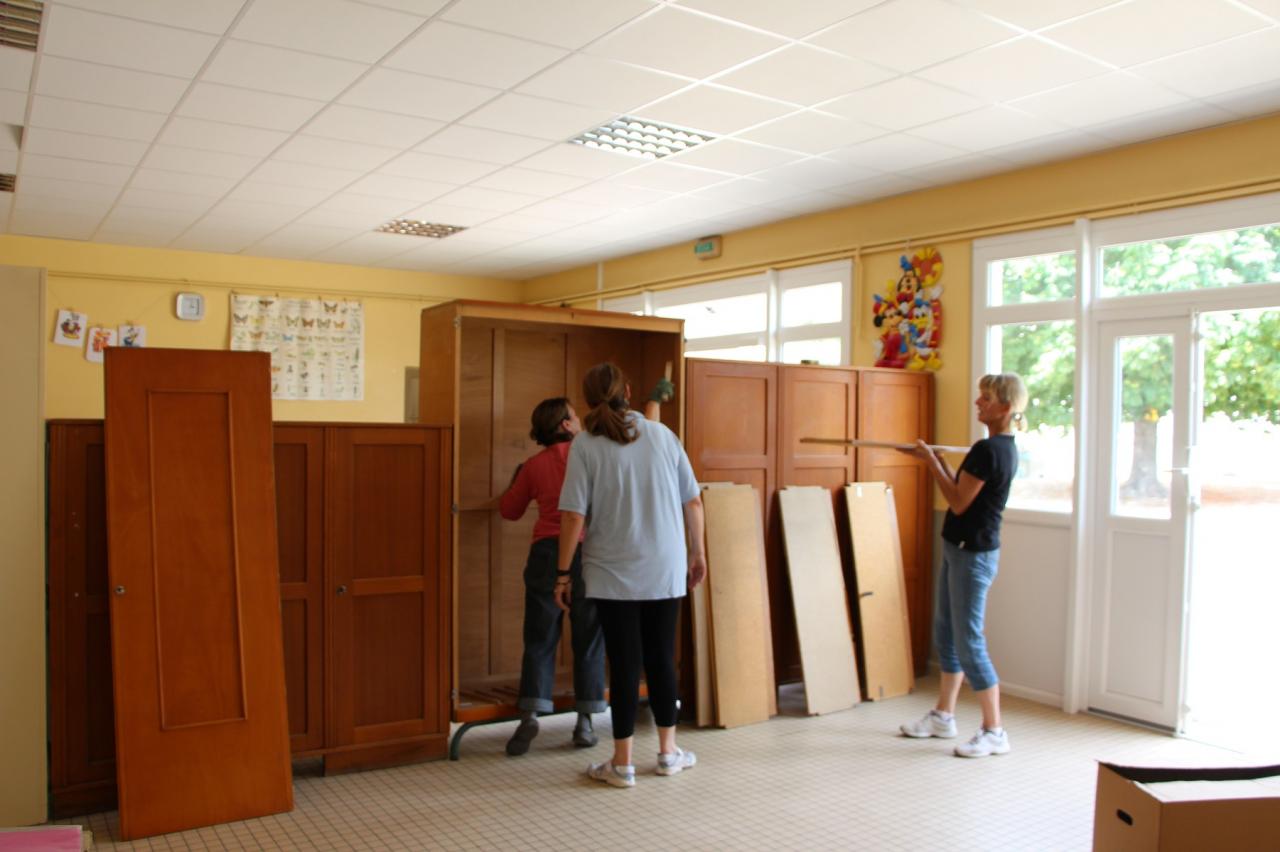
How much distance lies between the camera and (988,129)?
15.0ft

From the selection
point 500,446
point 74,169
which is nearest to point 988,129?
point 500,446

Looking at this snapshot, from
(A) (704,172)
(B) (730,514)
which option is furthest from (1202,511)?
(A) (704,172)

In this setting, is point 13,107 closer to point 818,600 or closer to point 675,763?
point 675,763

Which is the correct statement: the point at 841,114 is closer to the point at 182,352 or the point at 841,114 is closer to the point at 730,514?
the point at 730,514

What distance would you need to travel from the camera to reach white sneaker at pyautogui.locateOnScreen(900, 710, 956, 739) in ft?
14.5

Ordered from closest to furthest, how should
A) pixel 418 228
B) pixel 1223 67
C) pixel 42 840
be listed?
pixel 42 840 → pixel 1223 67 → pixel 418 228

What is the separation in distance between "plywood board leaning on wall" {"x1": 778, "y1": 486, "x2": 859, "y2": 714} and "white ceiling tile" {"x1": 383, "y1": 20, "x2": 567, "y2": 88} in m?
2.36

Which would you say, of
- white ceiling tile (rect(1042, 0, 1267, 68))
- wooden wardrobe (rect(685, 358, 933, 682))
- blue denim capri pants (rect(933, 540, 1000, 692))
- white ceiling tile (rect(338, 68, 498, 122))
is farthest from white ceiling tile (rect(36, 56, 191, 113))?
blue denim capri pants (rect(933, 540, 1000, 692))

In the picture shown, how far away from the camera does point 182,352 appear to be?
11.3 ft

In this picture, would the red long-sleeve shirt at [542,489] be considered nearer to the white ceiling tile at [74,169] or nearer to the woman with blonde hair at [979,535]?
the woman with blonde hair at [979,535]

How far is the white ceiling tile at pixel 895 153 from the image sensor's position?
4.80m

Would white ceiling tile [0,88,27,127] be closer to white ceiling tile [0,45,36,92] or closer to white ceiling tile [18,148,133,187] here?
white ceiling tile [0,45,36,92]

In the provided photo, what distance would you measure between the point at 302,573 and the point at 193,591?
45 cm

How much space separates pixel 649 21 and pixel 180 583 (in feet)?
8.23
